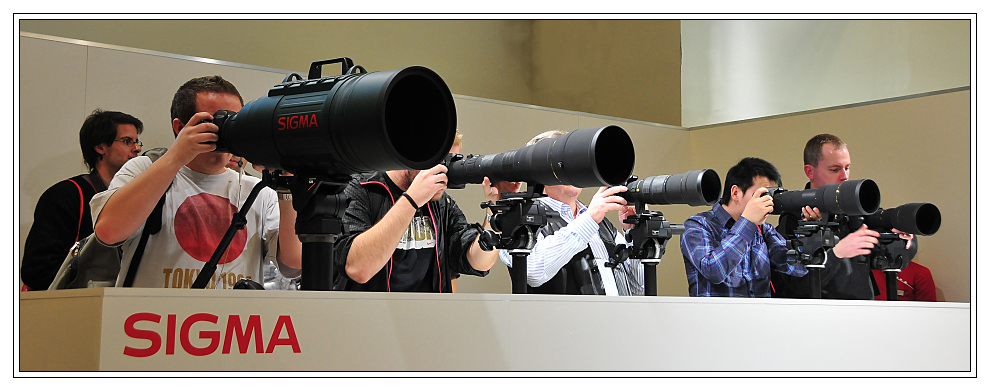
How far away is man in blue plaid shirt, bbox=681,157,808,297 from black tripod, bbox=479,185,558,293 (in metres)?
0.72

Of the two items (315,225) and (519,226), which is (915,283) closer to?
(519,226)

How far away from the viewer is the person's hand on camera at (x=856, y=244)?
2625 mm

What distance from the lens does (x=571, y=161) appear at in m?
1.66

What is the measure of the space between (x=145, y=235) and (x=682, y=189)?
4.36 feet

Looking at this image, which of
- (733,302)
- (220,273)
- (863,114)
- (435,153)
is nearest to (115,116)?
(220,273)

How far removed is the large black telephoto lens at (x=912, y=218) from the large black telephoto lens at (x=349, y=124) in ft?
6.25

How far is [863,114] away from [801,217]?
1.12 meters

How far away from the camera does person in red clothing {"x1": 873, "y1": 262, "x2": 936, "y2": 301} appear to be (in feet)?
10.7

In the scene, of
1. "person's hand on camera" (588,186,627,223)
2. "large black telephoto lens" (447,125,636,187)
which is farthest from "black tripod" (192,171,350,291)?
"person's hand on camera" (588,186,627,223)

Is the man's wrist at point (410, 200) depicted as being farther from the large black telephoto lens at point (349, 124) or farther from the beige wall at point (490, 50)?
the beige wall at point (490, 50)

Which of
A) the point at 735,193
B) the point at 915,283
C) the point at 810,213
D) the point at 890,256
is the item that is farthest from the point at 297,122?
the point at 915,283

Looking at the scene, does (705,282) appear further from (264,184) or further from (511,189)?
(264,184)

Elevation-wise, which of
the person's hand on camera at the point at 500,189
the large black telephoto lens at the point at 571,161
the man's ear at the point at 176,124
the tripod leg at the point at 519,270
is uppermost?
the man's ear at the point at 176,124

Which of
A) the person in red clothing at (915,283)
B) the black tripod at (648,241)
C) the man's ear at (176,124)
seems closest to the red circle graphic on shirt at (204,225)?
the man's ear at (176,124)
